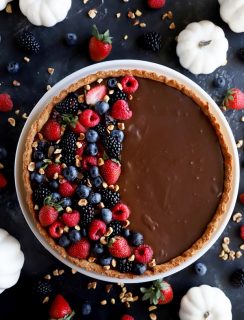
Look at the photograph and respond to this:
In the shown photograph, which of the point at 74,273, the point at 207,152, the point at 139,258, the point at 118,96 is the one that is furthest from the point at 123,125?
the point at 74,273

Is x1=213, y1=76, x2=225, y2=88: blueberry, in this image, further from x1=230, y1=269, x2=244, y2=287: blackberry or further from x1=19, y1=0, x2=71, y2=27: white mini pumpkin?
x1=230, y1=269, x2=244, y2=287: blackberry

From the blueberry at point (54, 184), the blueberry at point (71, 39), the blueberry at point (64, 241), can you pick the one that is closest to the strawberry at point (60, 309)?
the blueberry at point (64, 241)

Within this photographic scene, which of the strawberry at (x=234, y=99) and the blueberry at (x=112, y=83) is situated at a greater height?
the blueberry at (x=112, y=83)

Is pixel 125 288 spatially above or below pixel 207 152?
below

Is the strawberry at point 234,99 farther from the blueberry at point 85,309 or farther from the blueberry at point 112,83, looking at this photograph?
the blueberry at point 85,309

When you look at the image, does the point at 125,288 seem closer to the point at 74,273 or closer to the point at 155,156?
the point at 74,273

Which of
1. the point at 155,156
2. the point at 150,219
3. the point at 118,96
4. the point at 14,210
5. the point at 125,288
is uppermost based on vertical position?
the point at 118,96

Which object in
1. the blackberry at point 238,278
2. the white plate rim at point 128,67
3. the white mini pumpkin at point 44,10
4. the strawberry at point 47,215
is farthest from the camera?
the blackberry at point 238,278
